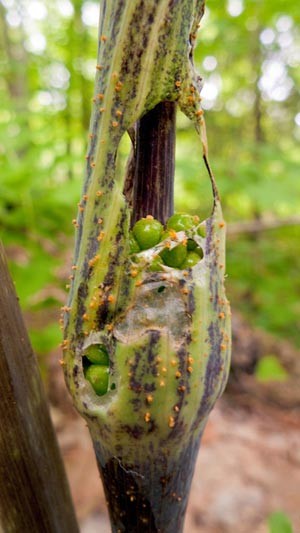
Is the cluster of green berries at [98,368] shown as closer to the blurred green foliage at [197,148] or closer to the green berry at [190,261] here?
the green berry at [190,261]

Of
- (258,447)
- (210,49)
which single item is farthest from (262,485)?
(210,49)

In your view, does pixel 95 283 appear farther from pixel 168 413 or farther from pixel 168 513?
pixel 168 513

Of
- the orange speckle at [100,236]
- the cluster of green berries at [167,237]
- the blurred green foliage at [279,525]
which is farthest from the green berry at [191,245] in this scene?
the blurred green foliage at [279,525]

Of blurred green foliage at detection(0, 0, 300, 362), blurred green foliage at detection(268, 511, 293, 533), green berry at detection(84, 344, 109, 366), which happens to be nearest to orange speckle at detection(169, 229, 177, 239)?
green berry at detection(84, 344, 109, 366)

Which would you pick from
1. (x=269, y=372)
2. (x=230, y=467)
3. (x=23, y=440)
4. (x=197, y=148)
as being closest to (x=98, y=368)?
(x=23, y=440)

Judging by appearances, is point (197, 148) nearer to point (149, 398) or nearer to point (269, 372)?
point (269, 372)

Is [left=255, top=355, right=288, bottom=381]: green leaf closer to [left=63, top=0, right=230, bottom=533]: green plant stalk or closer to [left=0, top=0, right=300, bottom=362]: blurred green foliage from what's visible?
[left=0, top=0, right=300, bottom=362]: blurred green foliage
